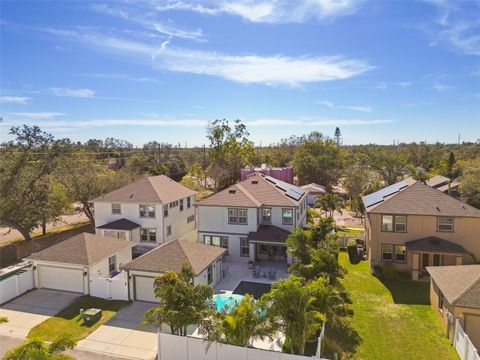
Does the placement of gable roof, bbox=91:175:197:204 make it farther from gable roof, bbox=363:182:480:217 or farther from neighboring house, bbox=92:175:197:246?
gable roof, bbox=363:182:480:217

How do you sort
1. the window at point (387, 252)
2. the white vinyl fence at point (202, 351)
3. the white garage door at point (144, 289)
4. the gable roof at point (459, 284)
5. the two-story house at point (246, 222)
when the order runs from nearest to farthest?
the white vinyl fence at point (202, 351) < the gable roof at point (459, 284) < the white garage door at point (144, 289) < the window at point (387, 252) < the two-story house at point (246, 222)

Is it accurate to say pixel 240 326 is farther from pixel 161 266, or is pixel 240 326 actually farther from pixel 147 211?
pixel 147 211

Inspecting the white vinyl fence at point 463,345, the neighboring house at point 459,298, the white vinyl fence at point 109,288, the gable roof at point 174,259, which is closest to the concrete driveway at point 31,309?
the white vinyl fence at point 109,288

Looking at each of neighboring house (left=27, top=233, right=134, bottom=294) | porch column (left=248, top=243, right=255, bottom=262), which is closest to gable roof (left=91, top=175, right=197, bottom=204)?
neighboring house (left=27, top=233, right=134, bottom=294)

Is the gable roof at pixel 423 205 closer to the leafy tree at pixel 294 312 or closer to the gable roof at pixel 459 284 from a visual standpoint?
the gable roof at pixel 459 284

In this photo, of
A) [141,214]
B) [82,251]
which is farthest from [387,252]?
[82,251]

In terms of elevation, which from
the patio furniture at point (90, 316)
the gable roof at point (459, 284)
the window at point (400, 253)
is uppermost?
the gable roof at point (459, 284)
